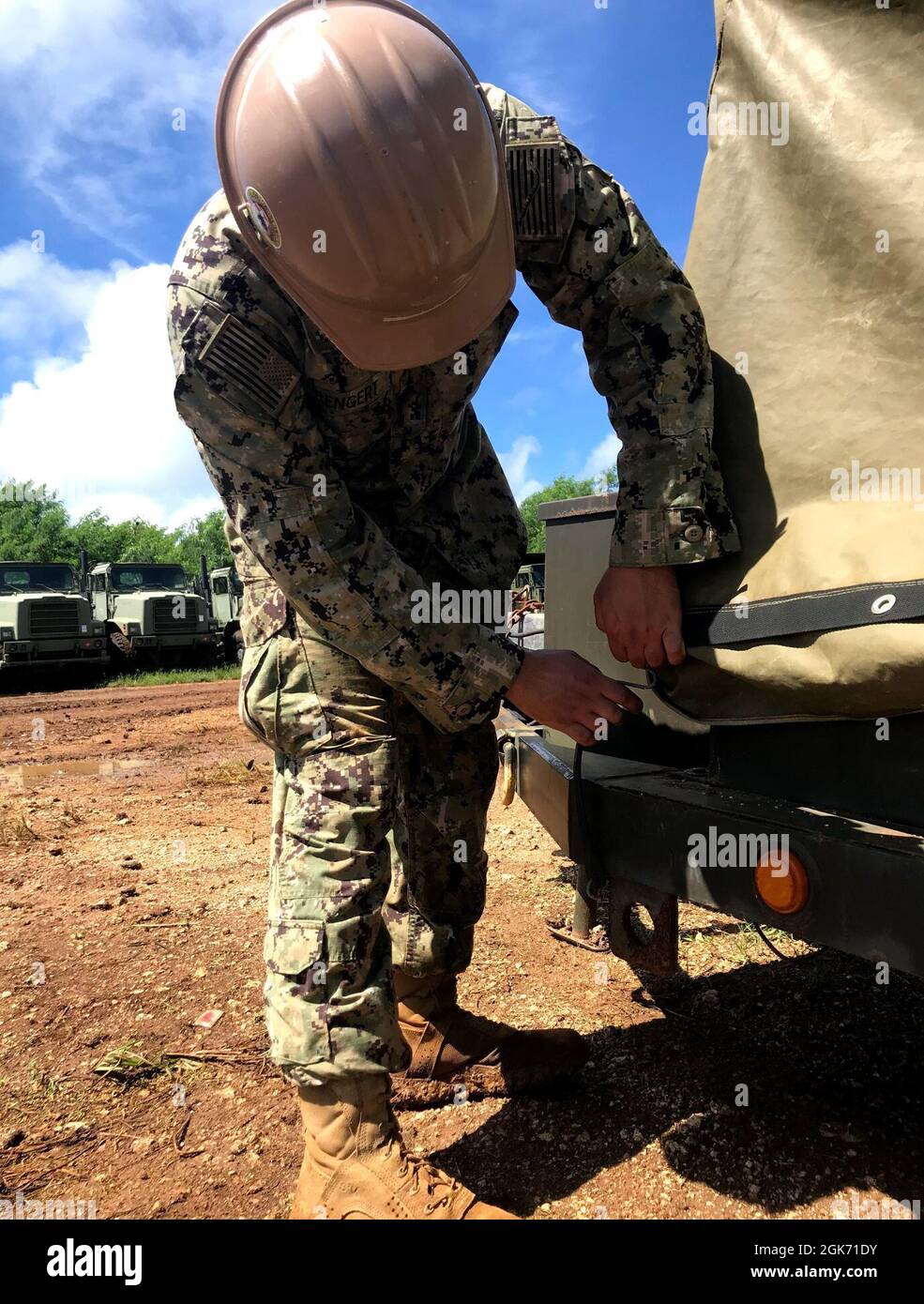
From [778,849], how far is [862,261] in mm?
908

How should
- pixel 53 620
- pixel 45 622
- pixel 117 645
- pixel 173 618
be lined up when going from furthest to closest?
pixel 173 618 < pixel 117 645 < pixel 53 620 < pixel 45 622

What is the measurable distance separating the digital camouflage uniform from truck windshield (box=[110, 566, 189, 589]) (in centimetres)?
1710

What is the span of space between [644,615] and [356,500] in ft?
2.14

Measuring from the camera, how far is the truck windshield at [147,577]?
1781 cm

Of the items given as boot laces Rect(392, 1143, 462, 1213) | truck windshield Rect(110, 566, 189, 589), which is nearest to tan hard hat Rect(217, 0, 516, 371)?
boot laces Rect(392, 1143, 462, 1213)

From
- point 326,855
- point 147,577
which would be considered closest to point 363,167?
point 326,855

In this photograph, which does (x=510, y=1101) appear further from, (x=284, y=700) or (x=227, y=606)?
(x=227, y=606)

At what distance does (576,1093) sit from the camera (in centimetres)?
202

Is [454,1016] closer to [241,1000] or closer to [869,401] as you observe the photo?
[241,1000]

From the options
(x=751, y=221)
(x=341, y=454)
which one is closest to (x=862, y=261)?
(x=751, y=221)

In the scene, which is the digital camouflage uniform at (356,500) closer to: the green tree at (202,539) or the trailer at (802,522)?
the trailer at (802,522)

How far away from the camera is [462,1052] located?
2.06 metres

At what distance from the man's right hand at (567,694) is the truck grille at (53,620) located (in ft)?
48.5

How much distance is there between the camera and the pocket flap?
1562mm
